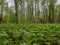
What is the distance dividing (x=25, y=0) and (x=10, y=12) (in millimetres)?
9420

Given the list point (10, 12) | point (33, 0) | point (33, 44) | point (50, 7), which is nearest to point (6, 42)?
point (33, 44)

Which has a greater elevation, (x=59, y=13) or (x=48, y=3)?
(x=48, y=3)

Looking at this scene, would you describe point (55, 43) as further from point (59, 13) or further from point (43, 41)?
point (59, 13)

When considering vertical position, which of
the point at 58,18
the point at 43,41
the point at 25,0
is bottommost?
the point at 58,18

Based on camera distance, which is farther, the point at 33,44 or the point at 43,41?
the point at 43,41

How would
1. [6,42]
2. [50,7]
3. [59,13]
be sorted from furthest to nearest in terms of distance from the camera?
[59,13]
[50,7]
[6,42]

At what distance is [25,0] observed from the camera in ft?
99.3

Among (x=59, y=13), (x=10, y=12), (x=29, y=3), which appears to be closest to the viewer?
(x=29, y=3)

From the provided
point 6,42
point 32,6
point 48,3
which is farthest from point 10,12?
point 6,42

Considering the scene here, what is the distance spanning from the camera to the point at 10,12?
38.4 m

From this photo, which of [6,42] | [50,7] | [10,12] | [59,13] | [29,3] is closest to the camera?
[6,42]

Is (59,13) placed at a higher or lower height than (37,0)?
lower

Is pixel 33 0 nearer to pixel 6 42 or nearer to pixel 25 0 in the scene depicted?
pixel 25 0

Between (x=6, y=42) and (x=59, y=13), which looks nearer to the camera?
(x=6, y=42)
